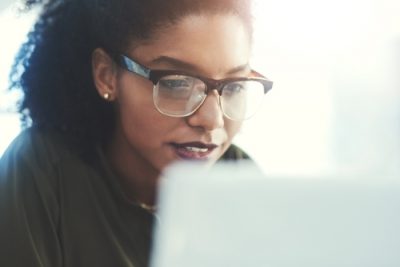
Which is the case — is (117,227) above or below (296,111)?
below

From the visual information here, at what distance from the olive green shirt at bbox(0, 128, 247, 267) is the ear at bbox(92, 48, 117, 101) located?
0.34 ft

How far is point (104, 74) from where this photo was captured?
850mm

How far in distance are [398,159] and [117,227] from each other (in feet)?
1.79

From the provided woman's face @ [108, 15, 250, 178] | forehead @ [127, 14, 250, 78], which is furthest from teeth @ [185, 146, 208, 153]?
forehead @ [127, 14, 250, 78]

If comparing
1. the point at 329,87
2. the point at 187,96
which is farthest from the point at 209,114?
the point at 329,87

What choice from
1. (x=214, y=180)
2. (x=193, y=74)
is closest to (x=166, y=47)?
(x=193, y=74)

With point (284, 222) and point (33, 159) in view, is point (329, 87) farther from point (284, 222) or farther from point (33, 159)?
point (284, 222)

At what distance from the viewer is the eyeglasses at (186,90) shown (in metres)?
0.76

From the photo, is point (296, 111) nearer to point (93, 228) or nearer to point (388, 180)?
point (93, 228)

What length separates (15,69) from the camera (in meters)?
0.97

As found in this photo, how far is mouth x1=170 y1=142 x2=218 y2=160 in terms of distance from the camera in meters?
0.79

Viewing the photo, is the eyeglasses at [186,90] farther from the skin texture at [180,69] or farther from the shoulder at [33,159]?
the shoulder at [33,159]

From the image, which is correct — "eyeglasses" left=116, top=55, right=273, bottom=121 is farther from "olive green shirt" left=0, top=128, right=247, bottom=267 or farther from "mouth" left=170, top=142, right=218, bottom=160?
"olive green shirt" left=0, top=128, right=247, bottom=267

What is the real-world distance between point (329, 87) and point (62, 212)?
669 millimetres
